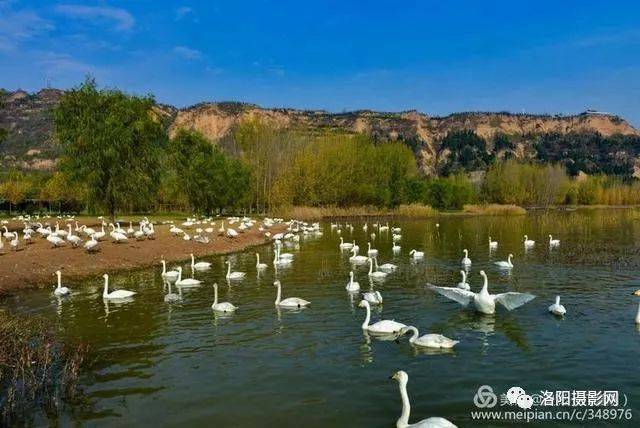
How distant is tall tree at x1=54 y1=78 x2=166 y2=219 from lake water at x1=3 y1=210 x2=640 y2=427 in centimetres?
2979

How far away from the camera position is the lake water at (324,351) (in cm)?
1134

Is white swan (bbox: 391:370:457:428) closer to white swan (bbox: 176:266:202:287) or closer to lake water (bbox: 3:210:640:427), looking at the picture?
lake water (bbox: 3:210:640:427)

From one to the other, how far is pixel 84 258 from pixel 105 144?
25831mm

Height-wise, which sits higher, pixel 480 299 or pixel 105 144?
pixel 105 144

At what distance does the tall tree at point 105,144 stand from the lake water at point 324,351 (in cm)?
2979

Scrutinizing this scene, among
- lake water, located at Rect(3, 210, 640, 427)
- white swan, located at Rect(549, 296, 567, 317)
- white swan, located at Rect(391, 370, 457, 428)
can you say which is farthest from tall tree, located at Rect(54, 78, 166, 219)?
white swan, located at Rect(391, 370, 457, 428)

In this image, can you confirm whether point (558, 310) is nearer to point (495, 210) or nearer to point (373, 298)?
point (373, 298)

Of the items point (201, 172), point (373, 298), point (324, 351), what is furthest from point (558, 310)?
point (201, 172)

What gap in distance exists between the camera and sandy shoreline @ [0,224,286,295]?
85.5ft

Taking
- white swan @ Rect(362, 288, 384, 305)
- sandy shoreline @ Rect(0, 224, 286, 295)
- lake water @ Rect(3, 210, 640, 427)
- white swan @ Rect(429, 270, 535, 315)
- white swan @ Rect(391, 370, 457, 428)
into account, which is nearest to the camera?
white swan @ Rect(391, 370, 457, 428)

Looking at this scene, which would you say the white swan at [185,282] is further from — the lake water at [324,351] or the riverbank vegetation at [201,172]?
the riverbank vegetation at [201,172]

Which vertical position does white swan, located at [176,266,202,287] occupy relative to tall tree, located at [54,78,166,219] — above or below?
below


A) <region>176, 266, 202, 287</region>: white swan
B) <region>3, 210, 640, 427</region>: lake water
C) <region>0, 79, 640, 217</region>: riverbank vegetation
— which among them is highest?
<region>0, 79, 640, 217</region>: riverbank vegetation

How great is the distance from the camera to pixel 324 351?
15008 millimetres
